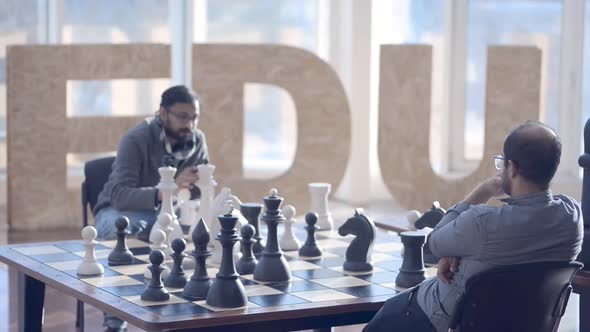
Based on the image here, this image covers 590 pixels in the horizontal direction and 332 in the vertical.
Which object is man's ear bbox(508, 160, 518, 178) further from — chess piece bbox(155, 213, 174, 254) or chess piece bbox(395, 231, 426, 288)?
chess piece bbox(155, 213, 174, 254)

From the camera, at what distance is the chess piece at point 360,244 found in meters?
3.20

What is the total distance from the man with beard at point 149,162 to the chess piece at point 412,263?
4.32 feet

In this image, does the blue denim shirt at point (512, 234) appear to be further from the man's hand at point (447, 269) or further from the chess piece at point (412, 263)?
the chess piece at point (412, 263)

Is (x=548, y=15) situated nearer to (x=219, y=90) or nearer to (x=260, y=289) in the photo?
(x=219, y=90)

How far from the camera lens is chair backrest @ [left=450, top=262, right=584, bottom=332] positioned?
2.38m

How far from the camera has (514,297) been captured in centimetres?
240

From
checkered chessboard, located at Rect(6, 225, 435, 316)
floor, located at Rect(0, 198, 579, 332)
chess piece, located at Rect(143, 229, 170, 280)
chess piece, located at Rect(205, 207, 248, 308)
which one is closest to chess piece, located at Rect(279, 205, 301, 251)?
checkered chessboard, located at Rect(6, 225, 435, 316)

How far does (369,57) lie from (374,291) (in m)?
5.63

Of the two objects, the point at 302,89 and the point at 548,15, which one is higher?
the point at 548,15

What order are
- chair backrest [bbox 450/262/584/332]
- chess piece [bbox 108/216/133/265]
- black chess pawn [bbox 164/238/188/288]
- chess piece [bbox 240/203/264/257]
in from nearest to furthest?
chair backrest [bbox 450/262/584/332] → black chess pawn [bbox 164/238/188/288] → chess piece [bbox 108/216/133/265] → chess piece [bbox 240/203/264/257]

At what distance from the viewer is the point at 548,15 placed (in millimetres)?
8344

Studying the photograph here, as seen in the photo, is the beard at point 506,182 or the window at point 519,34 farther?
the window at point 519,34

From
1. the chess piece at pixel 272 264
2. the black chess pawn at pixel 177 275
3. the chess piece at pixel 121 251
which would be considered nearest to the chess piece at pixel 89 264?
the chess piece at pixel 121 251

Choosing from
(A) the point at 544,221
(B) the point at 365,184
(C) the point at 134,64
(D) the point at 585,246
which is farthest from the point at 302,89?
(A) the point at 544,221
